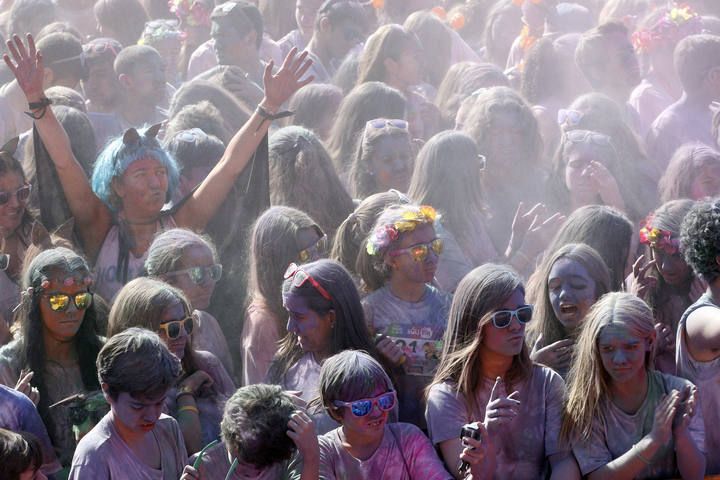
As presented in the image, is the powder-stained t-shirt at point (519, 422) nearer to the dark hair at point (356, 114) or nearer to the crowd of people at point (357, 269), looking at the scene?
the crowd of people at point (357, 269)

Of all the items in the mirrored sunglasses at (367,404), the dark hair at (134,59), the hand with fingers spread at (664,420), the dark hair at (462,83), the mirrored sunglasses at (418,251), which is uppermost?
the dark hair at (134,59)

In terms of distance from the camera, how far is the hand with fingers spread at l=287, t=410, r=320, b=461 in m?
4.22

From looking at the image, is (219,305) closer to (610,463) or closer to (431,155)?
(431,155)

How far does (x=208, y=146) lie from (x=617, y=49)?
3568 millimetres

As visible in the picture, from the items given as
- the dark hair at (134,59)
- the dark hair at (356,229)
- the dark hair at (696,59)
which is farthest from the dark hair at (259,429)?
the dark hair at (696,59)

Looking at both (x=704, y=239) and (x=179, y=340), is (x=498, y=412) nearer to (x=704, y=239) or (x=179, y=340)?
(x=704, y=239)

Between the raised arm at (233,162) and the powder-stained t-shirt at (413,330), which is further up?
the raised arm at (233,162)

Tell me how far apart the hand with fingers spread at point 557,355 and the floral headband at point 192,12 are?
6.18 metres

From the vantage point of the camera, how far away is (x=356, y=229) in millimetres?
5941

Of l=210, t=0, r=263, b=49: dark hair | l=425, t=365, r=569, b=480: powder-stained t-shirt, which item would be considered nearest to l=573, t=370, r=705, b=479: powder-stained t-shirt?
l=425, t=365, r=569, b=480: powder-stained t-shirt

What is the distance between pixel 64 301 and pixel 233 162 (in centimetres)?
158

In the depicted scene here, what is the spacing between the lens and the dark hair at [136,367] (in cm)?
430

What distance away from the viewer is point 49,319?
16.5ft

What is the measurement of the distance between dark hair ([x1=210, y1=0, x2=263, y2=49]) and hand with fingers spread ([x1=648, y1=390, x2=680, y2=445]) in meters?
5.34
